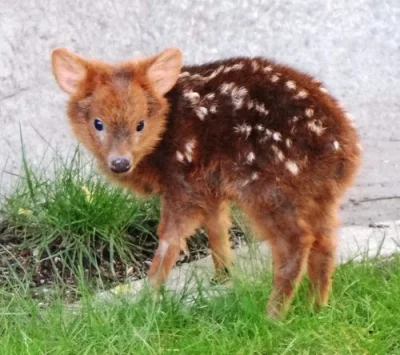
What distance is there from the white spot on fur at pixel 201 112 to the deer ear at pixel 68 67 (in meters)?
0.50

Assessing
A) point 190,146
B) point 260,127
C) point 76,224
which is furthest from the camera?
point 76,224

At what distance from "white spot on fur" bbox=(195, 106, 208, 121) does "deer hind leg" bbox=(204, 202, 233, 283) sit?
554mm

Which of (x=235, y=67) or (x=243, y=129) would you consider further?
(x=235, y=67)

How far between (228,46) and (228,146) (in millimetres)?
1653

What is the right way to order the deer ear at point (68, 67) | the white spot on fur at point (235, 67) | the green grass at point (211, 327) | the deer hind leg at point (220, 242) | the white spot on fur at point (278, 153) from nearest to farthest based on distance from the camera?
the green grass at point (211, 327) → the white spot on fur at point (278, 153) → the deer ear at point (68, 67) → the white spot on fur at point (235, 67) → the deer hind leg at point (220, 242)

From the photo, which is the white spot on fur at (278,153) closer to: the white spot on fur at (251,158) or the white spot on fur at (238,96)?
the white spot on fur at (251,158)

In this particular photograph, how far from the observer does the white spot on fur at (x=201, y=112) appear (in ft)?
14.9

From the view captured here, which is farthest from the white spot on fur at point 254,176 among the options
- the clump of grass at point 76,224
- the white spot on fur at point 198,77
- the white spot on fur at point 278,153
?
the clump of grass at point 76,224

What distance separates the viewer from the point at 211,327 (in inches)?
169

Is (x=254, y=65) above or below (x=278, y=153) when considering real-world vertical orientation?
above

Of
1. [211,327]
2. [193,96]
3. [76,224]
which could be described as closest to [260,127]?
[193,96]

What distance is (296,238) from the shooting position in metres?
4.33

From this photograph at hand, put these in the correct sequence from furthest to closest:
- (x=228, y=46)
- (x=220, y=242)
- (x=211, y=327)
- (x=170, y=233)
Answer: (x=228, y=46) < (x=220, y=242) < (x=170, y=233) < (x=211, y=327)

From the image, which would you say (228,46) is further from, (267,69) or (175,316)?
(175,316)
